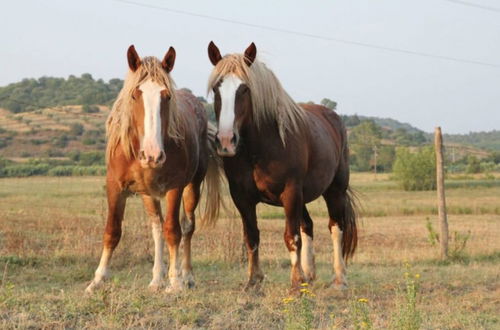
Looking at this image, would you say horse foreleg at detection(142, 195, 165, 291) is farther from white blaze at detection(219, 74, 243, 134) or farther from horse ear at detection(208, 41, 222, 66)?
horse ear at detection(208, 41, 222, 66)

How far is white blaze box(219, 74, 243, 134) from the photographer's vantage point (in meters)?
5.97

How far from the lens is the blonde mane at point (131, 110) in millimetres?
6062

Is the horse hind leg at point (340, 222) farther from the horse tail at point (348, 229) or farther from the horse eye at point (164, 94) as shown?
the horse eye at point (164, 94)

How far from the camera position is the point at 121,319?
484 cm

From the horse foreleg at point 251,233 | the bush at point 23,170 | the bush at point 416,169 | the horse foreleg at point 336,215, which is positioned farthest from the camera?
the bush at point 23,170

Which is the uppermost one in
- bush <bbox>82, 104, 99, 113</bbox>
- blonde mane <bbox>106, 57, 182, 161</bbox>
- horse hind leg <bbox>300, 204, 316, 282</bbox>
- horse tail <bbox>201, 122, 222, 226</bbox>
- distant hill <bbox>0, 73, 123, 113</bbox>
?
distant hill <bbox>0, 73, 123, 113</bbox>

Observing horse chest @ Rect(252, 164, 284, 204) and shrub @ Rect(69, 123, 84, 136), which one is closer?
horse chest @ Rect(252, 164, 284, 204)

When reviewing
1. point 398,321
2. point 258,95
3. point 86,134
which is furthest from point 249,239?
point 86,134

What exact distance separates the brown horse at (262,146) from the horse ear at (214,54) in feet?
0.04

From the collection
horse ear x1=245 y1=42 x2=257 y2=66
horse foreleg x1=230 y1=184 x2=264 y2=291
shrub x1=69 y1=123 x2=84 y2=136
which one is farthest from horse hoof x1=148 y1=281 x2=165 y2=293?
shrub x1=69 y1=123 x2=84 y2=136

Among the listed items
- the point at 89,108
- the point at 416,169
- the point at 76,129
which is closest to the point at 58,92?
the point at 89,108

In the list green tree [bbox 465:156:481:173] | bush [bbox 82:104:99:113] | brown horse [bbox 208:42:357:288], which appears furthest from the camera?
bush [bbox 82:104:99:113]

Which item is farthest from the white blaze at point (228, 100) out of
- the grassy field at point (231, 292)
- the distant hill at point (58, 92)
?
the distant hill at point (58, 92)

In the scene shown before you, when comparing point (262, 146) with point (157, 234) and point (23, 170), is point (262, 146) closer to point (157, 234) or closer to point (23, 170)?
point (157, 234)
